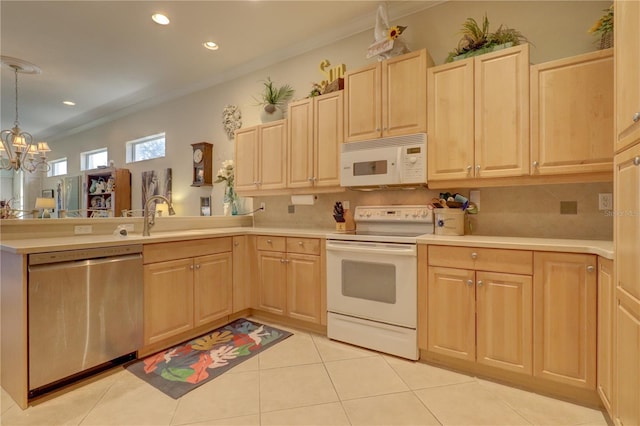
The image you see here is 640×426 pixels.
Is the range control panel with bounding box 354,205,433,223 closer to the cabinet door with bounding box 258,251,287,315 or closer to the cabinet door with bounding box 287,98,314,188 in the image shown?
the cabinet door with bounding box 287,98,314,188

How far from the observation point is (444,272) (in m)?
2.11

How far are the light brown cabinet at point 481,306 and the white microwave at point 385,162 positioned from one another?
655 millimetres

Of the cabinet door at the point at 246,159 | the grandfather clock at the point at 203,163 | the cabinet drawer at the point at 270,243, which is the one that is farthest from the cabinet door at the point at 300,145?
the grandfather clock at the point at 203,163

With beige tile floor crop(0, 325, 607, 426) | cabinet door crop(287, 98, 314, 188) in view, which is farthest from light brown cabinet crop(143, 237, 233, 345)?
cabinet door crop(287, 98, 314, 188)

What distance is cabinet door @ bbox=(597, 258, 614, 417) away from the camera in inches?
58.1

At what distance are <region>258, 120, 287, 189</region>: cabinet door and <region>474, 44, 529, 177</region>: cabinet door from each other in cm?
186

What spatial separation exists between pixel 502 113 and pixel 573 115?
394mm

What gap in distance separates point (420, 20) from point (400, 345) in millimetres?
2847

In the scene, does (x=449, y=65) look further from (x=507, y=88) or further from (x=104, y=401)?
(x=104, y=401)

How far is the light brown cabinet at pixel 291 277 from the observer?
2.72m

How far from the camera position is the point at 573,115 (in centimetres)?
191

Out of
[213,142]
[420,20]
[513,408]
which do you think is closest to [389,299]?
[513,408]

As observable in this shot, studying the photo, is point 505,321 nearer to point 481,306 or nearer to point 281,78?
point 481,306

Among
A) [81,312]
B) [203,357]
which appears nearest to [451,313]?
[203,357]
